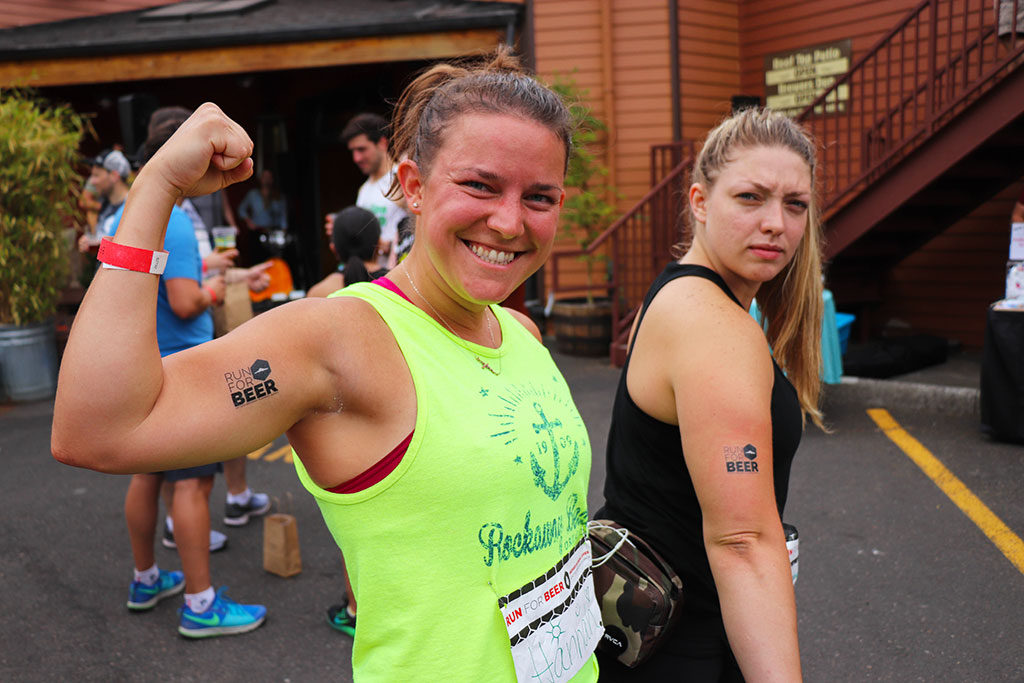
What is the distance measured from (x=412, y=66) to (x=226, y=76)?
121 inches

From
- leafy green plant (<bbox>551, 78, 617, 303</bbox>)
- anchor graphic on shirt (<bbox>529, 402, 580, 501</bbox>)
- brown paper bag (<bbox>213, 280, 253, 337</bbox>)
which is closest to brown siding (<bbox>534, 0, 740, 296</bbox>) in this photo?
leafy green plant (<bbox>551, 78, 617, 303</bbox>)

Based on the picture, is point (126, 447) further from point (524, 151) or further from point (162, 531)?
point (162, 531)

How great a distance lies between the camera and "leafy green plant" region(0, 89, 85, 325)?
300 inches

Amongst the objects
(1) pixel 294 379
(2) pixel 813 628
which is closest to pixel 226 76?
(2) pixel 813 628

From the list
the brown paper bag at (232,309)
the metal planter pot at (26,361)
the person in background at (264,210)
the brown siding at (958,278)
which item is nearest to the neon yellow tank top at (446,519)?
the brown paper bag at (232,309)

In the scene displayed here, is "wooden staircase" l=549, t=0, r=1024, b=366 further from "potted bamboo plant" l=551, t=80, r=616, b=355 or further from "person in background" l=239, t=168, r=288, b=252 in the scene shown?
"person in background" l=239, t=168, r=288, b=252

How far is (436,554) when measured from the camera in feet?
3.84

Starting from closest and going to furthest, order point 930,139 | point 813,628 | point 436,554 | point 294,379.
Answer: point 294,379, point 436,554, point 813,628, point 930,139

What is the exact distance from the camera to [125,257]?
93 centimetres

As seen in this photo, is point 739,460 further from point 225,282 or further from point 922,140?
point 922,140

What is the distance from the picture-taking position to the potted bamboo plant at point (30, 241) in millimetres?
7637

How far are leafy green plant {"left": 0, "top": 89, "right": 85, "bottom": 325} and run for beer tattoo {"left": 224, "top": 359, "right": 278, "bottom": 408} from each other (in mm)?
7984

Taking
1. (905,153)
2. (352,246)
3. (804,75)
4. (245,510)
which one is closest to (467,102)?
(352,246)

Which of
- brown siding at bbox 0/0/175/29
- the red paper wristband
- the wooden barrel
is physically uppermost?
brown siding at bbox 0/0/175/29
